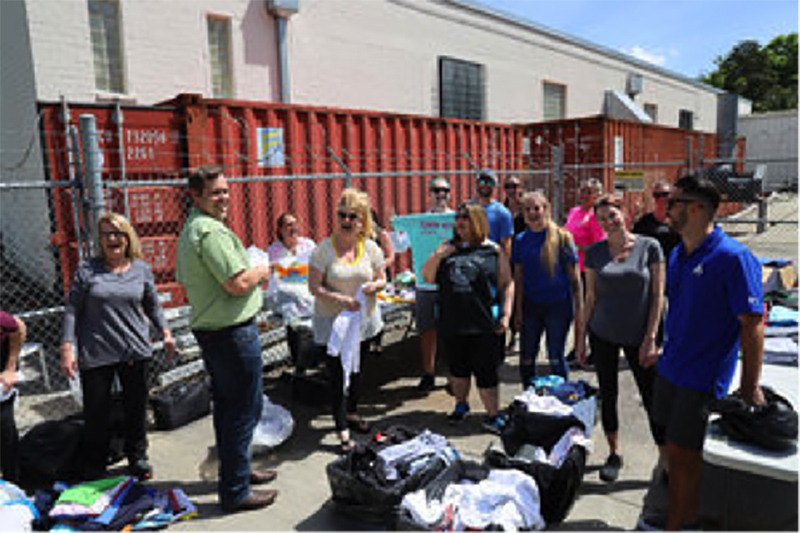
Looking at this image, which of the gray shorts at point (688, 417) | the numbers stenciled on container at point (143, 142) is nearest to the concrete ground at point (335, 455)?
the gray shorts at point (688, 417)

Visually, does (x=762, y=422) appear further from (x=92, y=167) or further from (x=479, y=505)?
(x=92, y=167)

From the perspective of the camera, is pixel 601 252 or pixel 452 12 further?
pixel 452 12

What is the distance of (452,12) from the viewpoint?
14.3 meters

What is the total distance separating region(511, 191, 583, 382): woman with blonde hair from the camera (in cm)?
425

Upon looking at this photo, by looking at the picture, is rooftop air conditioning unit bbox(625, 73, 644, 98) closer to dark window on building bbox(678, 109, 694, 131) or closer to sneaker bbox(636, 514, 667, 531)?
dark window on building bbox(678, 109, 694, 131)

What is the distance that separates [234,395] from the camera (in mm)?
3238

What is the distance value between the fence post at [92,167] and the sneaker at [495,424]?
3182 mm

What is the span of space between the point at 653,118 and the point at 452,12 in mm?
15256

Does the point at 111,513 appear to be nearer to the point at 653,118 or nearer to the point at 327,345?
the point at 327,345

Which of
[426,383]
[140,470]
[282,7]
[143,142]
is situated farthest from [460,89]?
[140,470]

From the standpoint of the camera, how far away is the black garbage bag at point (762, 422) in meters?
2.45

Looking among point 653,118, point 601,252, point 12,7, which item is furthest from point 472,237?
point 653,118

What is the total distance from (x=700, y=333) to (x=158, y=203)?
5099 mm

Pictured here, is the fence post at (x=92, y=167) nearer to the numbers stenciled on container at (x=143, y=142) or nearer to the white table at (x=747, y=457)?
the numbers stenciled on container at (x=143, y=142)
